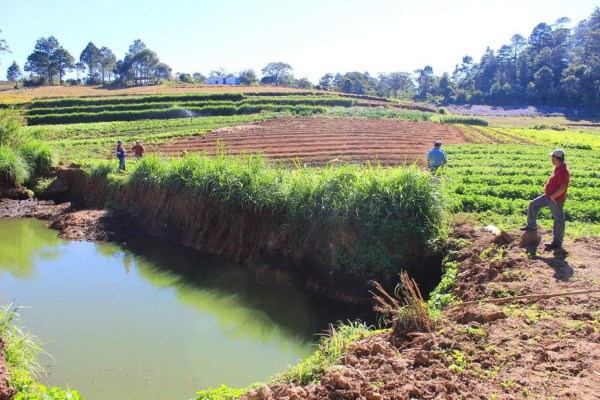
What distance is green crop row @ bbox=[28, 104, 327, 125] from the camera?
129 feet

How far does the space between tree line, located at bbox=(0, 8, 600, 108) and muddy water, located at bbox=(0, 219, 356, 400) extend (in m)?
63.3

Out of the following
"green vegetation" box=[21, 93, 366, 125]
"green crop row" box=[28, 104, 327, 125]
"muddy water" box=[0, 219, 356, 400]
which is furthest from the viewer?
"green vegetation" box=[21, 93, 366, 125]

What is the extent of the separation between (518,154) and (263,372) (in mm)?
17727

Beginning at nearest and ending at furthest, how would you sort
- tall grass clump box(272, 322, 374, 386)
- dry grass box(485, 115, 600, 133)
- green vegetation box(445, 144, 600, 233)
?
tall grass clump box(272, 322, 374, 386) < green vegetation box(445, 144, 600, 233) < dry grass box(485, 115, 600, 133)

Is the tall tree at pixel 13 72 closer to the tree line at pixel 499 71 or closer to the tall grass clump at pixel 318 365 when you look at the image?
the tree line at pixel 499 71

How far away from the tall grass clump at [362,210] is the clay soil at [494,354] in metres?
2.50

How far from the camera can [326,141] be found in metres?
26.3

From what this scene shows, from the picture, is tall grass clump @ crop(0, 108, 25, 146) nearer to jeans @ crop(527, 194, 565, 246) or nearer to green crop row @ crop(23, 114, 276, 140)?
green crop row @ crop(23, 114, 276, 140)

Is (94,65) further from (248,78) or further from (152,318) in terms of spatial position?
(152,318)

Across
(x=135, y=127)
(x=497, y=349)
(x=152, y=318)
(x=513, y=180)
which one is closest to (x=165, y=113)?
(x=135, y=127)

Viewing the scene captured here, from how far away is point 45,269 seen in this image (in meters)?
12.5

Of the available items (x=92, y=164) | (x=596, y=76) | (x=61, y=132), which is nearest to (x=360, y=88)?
(x=596, y=76)

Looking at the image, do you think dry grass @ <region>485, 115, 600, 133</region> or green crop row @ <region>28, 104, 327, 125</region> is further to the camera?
dry grass @ <region>485, 115, 600, 133</region>

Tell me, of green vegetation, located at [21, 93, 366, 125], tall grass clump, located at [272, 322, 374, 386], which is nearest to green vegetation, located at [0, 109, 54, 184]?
tall grass clump, located at [272, 322, 374, 386]
